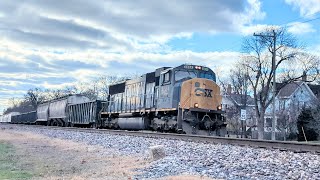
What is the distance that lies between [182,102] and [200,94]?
1.25 m

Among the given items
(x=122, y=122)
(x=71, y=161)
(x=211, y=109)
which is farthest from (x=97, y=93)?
(x=71, y=161)

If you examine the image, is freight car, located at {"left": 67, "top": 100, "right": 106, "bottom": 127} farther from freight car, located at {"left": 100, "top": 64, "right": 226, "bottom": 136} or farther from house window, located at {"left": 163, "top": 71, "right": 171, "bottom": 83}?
house window, located at {"left": 163, "top": 71, "right": 171, "bottom": 83}

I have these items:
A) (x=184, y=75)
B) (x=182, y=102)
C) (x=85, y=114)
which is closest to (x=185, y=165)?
(x=182, y=102)

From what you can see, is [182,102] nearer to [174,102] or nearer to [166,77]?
[174,102]

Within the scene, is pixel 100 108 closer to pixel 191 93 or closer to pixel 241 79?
pixel 191 93

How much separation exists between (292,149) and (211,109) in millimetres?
10412

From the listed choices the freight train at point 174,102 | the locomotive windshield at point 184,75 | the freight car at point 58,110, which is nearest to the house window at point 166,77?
the freight train at point 174,102

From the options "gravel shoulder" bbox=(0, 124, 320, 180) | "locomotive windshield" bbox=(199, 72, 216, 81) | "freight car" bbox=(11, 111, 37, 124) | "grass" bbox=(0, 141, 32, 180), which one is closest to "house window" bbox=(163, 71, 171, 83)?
"locomotive windshield" bbox=(199, 72, 216, 81)

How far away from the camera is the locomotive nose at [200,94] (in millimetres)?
21828

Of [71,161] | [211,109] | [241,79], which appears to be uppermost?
[241,79]

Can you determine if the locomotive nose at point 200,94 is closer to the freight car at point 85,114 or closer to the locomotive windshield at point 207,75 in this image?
the locomotive windshield at point 207,75

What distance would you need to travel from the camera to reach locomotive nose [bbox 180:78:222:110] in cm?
2183

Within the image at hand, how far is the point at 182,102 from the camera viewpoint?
854 inches

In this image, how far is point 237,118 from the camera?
64250mm
